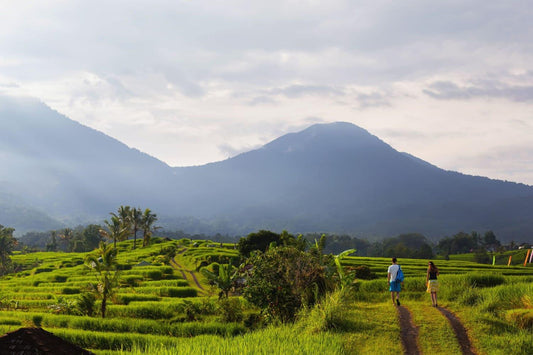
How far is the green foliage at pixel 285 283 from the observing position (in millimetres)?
19047

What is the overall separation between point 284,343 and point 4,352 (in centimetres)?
835

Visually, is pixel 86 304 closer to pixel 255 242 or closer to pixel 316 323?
pixel 316 323

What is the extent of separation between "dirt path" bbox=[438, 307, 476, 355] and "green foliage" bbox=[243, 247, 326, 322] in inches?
228

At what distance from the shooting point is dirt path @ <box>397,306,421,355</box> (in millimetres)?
12906

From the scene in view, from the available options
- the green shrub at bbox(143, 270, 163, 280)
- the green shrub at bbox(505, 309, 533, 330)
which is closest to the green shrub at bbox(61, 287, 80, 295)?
the green shrub at bbox(143, 270, 163, 280)

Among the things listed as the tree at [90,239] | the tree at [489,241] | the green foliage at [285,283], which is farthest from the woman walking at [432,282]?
the tree at [489,241]

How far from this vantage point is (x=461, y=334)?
45.6ft

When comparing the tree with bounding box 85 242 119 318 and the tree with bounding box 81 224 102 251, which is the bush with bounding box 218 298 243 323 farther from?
the tree with bounding box 81 224 102 251

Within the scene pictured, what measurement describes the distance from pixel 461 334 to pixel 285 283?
26.5 ft

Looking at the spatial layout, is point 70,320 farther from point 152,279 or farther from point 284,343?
point 152,279

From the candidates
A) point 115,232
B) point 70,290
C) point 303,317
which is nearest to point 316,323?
point 303,317

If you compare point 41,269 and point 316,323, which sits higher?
point 316,323

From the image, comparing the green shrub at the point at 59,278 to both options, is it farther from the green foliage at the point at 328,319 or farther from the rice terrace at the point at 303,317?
the green foliage at the point at 328,319

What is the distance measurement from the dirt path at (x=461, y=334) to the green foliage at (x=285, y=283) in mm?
5798
